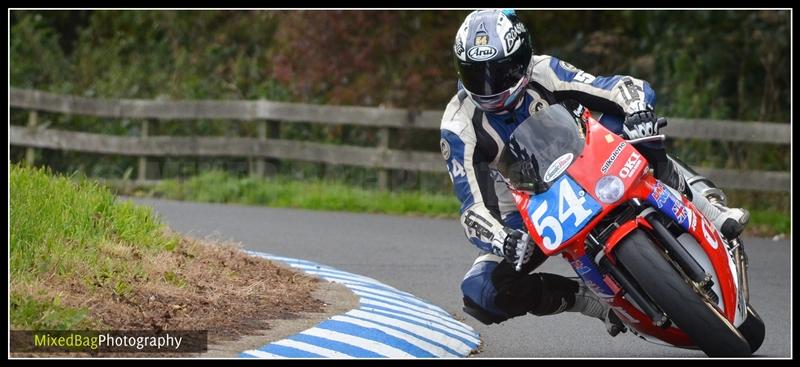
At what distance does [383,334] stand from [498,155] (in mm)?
1123

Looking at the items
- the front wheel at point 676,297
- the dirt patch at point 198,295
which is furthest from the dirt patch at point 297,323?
the front wheel at point 676,297

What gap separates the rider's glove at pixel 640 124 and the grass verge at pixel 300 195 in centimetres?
850

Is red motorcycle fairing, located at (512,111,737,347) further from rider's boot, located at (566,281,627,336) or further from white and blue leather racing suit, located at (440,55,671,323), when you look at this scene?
rider's boot, located at (566,281,627,336)

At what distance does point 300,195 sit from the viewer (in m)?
16.8

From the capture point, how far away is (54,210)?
27.3 ft

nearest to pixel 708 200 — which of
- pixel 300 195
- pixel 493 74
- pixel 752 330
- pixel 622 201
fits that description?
pixel 752 330

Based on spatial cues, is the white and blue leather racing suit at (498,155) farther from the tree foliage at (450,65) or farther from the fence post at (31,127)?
the fence post at (31,127)

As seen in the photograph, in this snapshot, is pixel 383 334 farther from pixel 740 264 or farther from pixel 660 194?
pixel 740 264

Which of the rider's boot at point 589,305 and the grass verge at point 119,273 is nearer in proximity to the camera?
the grass verge at point 119,273

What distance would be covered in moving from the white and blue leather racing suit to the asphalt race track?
0.42 meters

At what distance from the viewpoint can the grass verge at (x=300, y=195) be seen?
1617cm
